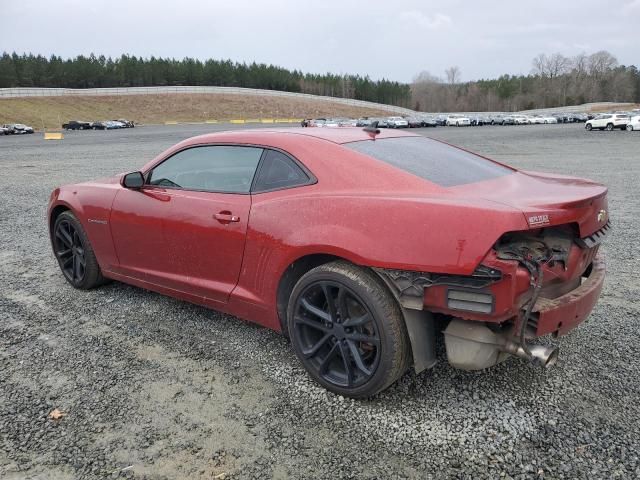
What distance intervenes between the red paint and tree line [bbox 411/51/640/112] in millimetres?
120599

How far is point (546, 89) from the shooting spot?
11781 centimetres

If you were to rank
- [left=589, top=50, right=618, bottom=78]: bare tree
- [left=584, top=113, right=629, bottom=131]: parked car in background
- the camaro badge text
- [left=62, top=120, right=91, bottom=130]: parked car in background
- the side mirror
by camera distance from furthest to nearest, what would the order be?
[left=589, top=50, right=618, bottom=78]: bare tree → [left=62, top=120, right=91, bottom=130]: parked car in background → [left=584, top=113, right=629, bottom=131]: parked car in background → the side mirror → the camaro badge text

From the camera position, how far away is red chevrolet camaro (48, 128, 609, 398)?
2453 mm

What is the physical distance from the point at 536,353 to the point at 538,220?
2.13ft

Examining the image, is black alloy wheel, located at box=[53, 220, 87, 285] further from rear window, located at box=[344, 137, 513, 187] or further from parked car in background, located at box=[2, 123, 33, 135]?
parked car in background, located at box=[2, 123, 33, 135]

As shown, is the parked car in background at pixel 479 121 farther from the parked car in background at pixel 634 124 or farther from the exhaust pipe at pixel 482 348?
the exhaust pipe at pixel 482 348

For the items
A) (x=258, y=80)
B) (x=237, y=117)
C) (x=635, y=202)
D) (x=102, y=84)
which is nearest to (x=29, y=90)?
(x=102, y=84)

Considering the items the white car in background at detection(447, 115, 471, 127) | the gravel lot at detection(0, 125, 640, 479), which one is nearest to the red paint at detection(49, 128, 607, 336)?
the gravel lot at detection(0, 125, 640, 479)

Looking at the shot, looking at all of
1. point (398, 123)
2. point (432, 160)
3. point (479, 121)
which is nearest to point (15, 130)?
point (398, 123)

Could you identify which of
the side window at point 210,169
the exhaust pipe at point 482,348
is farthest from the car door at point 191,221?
the exhaust pipe at point 482,348

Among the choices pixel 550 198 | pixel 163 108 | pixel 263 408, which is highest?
pixel 163 108

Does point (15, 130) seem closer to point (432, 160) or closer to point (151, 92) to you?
point (151, 92)

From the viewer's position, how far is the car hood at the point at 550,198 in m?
2.47

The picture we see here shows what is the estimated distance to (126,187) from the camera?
401cm
